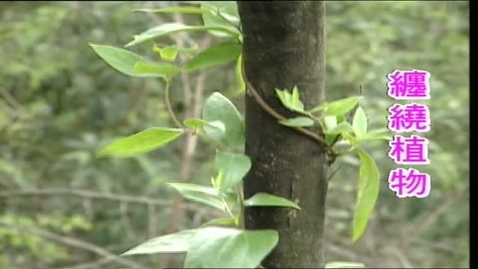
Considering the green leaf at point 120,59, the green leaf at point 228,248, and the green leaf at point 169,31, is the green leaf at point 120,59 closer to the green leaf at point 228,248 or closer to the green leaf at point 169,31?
the green leaf at point 169,31

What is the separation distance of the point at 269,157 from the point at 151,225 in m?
1.41

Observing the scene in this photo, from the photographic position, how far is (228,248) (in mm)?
403

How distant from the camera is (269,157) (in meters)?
0.43

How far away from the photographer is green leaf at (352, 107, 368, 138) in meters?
0.47

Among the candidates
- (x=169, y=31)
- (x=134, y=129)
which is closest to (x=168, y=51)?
(x=169, y=31)

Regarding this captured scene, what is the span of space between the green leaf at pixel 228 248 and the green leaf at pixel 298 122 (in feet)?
0.17

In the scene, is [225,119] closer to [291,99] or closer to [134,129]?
[291,99]

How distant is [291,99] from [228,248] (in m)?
0.07

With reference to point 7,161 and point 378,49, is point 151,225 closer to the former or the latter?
point 7,161

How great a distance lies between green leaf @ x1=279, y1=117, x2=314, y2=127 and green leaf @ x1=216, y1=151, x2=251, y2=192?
25 millimetres

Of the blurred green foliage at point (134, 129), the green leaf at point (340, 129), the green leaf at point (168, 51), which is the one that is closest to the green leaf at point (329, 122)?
the green leaf at point (340, 129)
